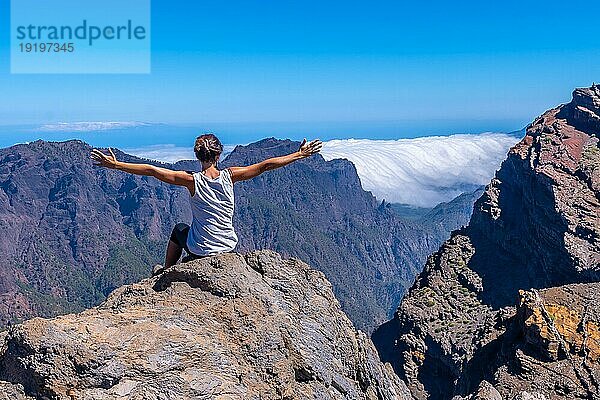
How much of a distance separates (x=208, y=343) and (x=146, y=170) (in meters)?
4.05

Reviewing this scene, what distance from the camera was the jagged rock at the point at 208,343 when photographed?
11.4 m

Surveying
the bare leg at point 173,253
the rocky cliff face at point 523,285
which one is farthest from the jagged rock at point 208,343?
the rocky cliff face at point 523,285

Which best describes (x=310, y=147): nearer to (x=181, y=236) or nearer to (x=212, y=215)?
(x=212, y=215)

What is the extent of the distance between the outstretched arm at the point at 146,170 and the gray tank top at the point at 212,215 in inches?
8.1

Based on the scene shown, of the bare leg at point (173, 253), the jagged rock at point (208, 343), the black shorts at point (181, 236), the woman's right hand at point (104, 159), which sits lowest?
the jagged rock at point (208, 343)

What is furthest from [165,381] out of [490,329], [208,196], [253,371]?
[490,329]

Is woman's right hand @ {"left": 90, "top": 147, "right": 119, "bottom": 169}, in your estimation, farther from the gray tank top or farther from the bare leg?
the bare leg

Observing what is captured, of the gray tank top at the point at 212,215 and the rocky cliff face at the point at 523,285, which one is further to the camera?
the rocky cliff face at the point at 523,285

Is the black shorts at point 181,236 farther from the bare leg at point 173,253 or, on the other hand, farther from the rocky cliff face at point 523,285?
the rocky cliff face at point 523,285

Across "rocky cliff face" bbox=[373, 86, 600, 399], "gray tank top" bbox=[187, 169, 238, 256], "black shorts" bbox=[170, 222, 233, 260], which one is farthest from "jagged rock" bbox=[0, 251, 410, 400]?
"rocky cliff face" bbox=[373, 86, 600, 399]

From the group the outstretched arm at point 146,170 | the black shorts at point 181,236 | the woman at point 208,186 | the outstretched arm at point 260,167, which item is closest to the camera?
the outstretched arm at point 146,170

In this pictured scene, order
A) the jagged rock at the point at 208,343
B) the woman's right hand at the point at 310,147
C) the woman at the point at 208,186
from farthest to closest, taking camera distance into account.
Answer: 1. the woman's right hand at the point at 310,147
2. the woman at the point at 208,186
3. the jagged rock at the point at 208,343

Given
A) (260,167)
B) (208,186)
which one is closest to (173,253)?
(208,186)

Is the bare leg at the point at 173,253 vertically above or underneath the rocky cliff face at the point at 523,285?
above
